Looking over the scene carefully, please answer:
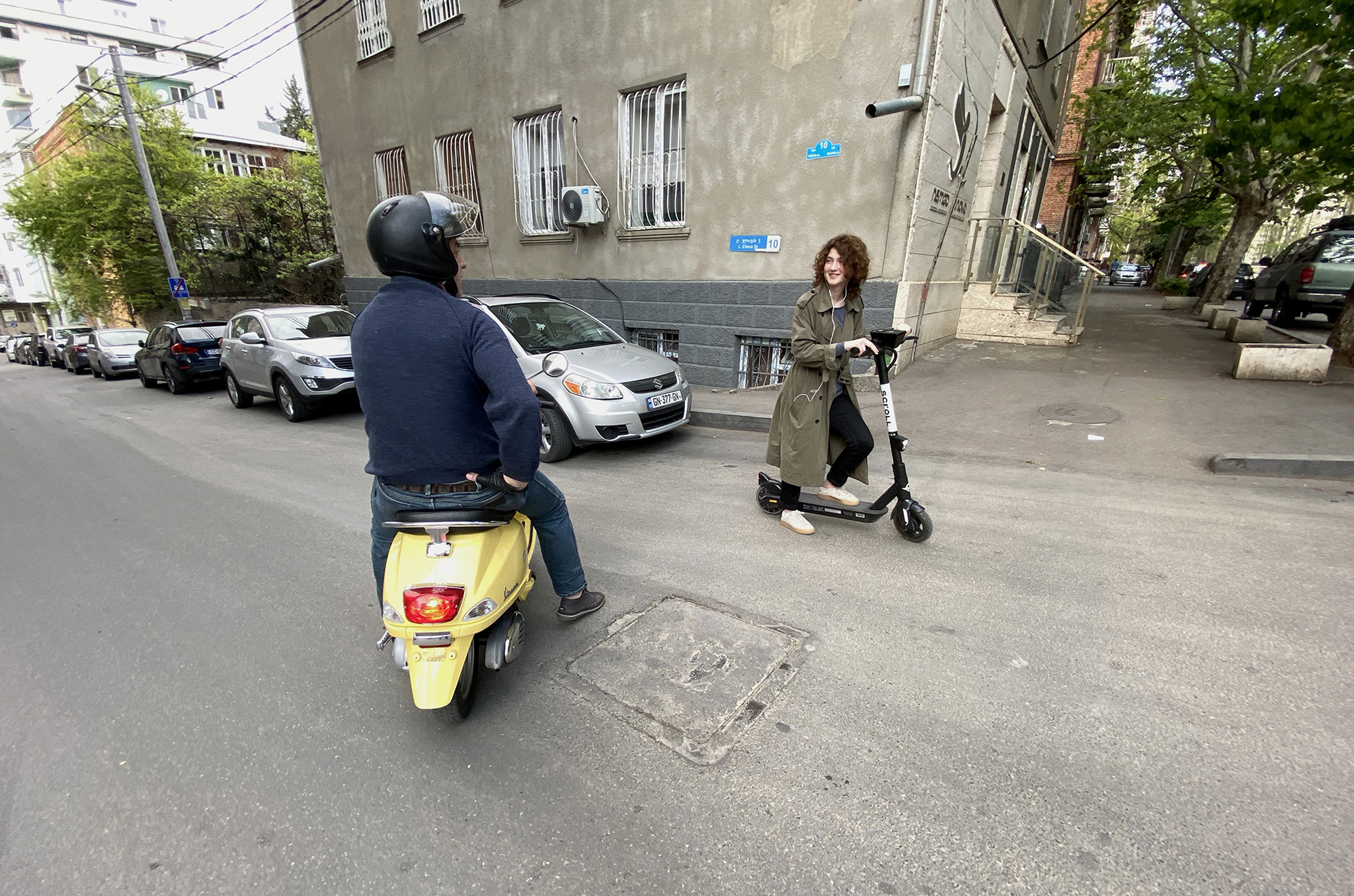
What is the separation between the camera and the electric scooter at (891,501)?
3379mm

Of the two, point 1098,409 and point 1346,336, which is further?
point 1346,336

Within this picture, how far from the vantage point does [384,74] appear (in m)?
12.9

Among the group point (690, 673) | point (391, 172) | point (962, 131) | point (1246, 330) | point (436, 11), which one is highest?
point (436, 11)

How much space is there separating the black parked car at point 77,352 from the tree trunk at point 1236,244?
104 ft

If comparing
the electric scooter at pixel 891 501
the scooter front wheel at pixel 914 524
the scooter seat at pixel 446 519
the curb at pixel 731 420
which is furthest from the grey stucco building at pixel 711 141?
the scooter seat at pixel 446 519

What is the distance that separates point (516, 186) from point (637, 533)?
31.5 feet

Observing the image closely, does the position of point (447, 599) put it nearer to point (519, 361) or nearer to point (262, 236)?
point (519, 361)

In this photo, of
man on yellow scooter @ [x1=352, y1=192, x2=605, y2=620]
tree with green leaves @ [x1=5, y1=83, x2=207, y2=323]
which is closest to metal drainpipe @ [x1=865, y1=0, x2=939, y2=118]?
man on yellow scooter @ [x1=352, y1=192, x2=605, y2=620]

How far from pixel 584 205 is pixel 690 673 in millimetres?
8964

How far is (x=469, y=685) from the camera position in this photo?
230cm

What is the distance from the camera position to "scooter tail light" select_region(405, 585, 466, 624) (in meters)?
2.09

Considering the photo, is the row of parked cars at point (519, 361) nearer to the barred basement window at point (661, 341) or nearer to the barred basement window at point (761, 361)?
the barred basement window at point (761, 361)

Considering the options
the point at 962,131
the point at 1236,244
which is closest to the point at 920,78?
the point at 962,131

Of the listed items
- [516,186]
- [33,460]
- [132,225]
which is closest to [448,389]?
[33,460]
